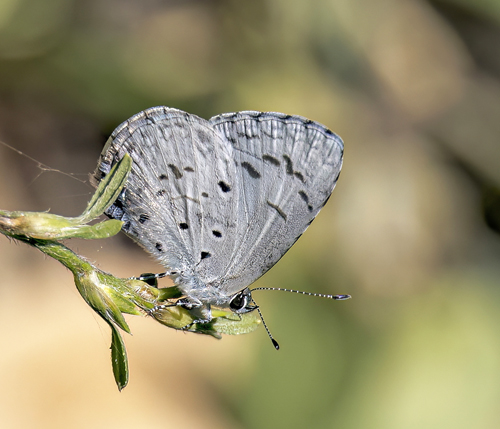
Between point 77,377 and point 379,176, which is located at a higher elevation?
point 379,176

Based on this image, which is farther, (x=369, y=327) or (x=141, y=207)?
(x=369, y=327)

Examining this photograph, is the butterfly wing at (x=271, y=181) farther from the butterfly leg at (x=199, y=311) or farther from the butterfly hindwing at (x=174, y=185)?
the butterfly leg at (x=199, y=311)

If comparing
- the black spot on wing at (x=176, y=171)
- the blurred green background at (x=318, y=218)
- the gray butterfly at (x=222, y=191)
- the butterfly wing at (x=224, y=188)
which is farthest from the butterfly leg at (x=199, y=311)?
the blurred green background at (x=318, y=218)

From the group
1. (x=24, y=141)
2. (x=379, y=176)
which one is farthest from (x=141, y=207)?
(x=379, y=176)

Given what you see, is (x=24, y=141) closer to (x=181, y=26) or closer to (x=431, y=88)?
(x=181, y=26)

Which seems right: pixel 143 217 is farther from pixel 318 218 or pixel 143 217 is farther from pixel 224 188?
pixel 318 218

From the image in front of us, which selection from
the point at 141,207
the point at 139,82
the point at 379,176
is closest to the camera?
the point at 141,207

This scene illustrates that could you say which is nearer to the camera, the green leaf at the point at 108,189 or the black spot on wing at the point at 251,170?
the green leaf at the point at 108,189

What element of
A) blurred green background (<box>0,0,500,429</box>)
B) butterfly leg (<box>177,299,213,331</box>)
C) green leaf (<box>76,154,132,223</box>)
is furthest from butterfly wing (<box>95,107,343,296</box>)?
blurred green background (<box>0,0,500,429</box>)
